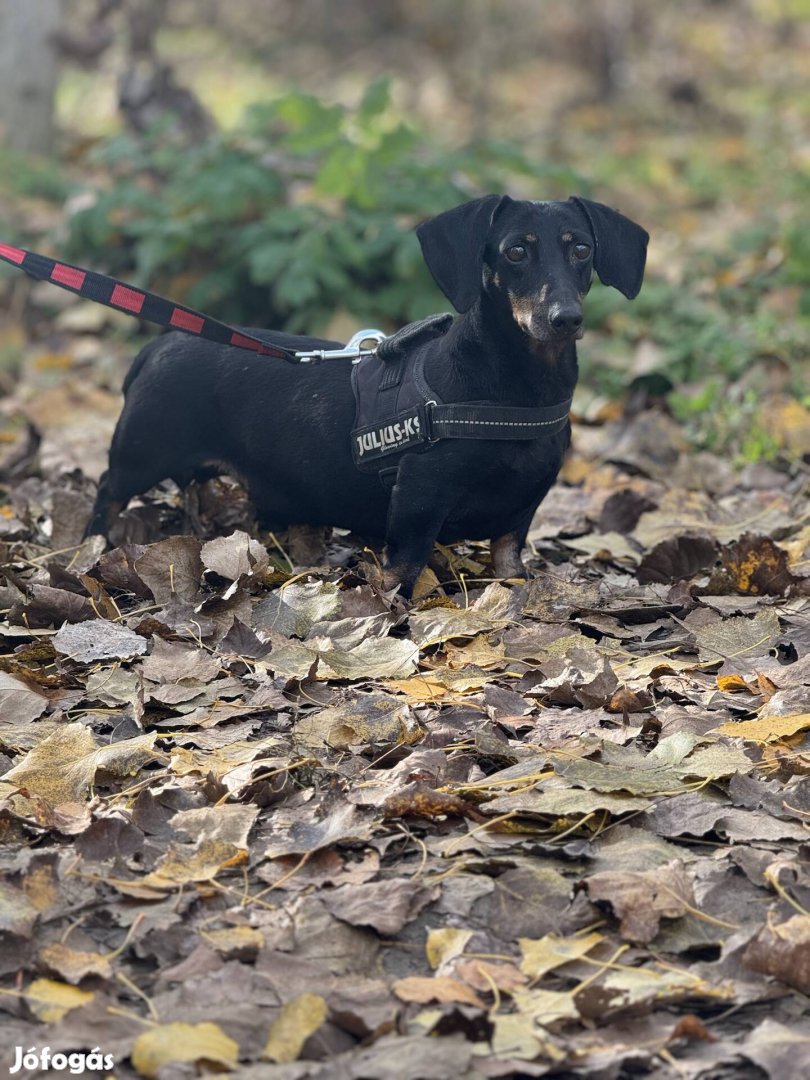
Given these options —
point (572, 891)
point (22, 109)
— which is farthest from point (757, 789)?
point (22, 109)

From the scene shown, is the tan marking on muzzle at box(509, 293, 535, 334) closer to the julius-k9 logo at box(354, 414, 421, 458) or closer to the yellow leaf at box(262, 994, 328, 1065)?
the julius-k9 logo at box(354, 414, 421, 458)

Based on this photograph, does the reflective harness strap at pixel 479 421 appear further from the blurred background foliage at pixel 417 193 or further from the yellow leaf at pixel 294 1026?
the blurred background foliage at pixel 417 193

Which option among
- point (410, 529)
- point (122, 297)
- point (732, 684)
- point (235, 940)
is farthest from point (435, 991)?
point (122, 297)

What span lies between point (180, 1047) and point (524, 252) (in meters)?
2.35

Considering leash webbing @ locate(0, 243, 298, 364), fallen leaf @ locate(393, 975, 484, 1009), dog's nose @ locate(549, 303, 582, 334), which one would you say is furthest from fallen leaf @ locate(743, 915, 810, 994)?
leash webbing @ locate(0, 243, 298, 364)

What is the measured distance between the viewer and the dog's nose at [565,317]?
3.54 metres

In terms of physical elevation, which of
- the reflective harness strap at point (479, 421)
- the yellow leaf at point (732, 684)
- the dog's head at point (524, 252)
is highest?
the dog's head at point (524, 252)

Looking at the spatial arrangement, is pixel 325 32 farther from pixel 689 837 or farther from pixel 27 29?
pixel 689 837

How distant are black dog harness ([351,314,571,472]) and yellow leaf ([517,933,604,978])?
5.67 feet

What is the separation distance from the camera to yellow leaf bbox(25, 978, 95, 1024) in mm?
2203

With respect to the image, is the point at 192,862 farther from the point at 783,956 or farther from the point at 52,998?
the point at 783,956

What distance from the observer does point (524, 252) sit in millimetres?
3717

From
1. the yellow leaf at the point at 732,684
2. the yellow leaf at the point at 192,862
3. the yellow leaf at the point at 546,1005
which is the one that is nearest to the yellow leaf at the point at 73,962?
the yellow leaf at the point at 192,862

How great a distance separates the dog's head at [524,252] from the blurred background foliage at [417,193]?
2.13m
